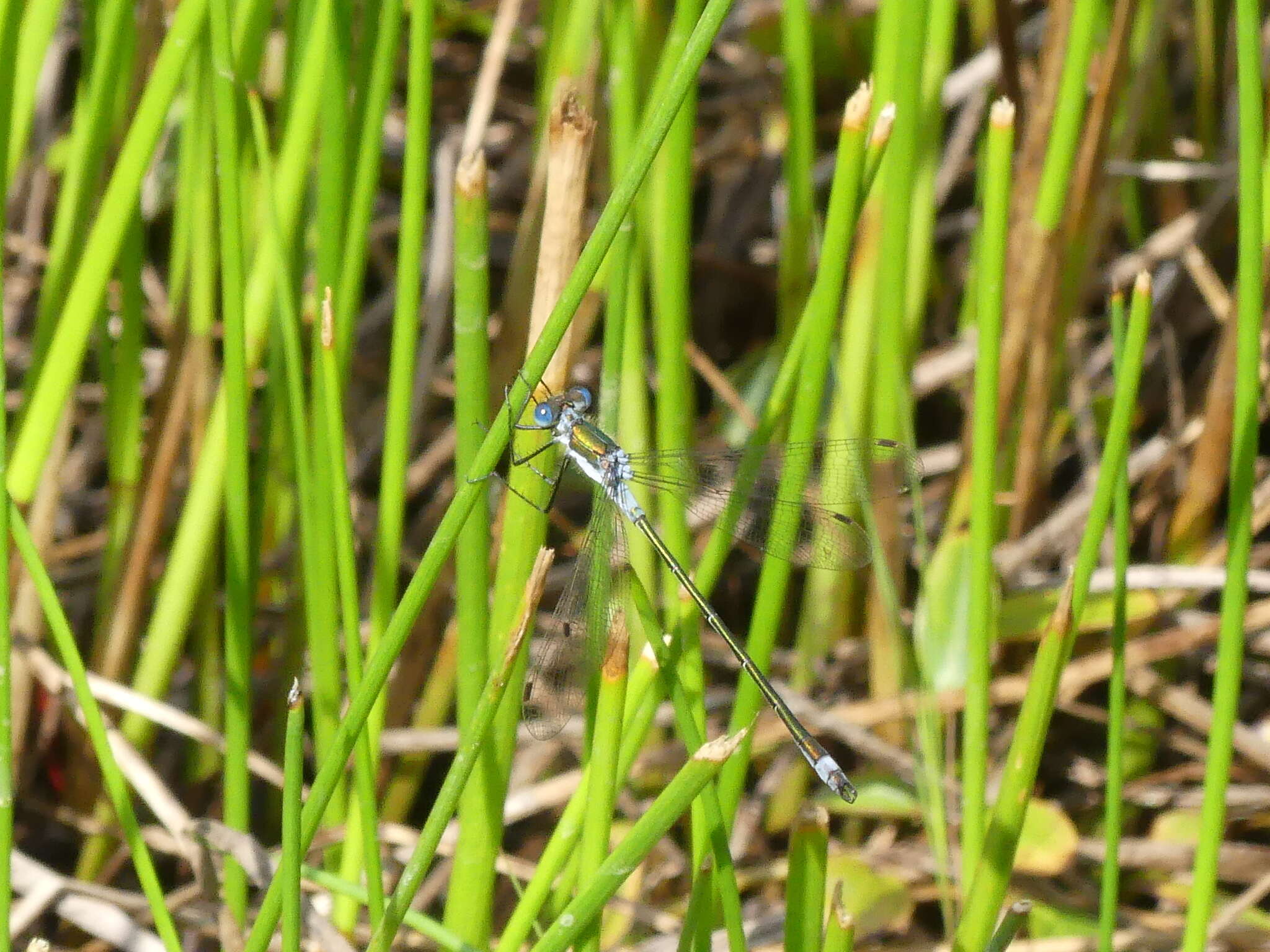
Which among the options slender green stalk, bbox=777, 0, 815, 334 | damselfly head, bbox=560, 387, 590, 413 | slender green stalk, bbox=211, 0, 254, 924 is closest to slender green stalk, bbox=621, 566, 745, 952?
slender green stalk, bbox=211, 0, 254, 924

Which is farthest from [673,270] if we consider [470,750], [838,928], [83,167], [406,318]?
[83,167]

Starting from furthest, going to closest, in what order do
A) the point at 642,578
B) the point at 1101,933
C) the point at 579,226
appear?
the point at 642,578 → the point at 1101,933 → the point at 579,226

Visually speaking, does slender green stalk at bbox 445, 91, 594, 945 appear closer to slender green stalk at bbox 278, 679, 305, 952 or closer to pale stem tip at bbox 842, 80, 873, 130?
pale stem tip at bbox 842, 80, 873, 130

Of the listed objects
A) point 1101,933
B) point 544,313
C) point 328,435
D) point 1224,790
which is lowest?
point 1101,933

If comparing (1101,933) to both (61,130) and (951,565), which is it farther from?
(61,130)

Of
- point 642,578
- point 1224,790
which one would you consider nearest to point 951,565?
point 642,578

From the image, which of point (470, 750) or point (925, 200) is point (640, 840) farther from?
point (925, 200)
